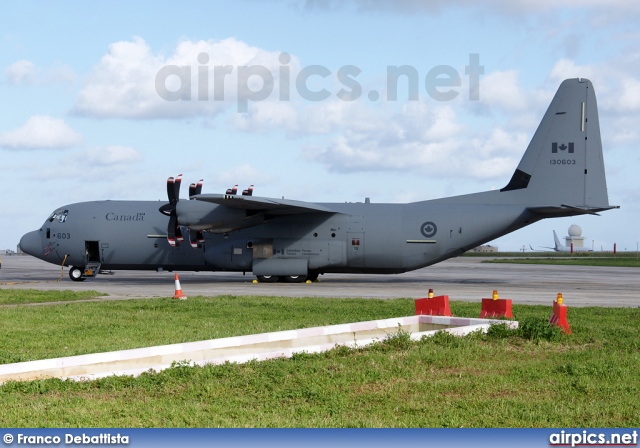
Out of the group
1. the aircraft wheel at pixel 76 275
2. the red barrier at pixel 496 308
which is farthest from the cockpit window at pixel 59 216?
the red barrier at pixel 496 308

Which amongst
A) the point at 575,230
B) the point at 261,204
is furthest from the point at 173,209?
the point at 575,230

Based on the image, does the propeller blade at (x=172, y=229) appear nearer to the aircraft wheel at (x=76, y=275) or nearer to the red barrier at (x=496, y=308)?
the aircraft wheel at (x=76, y=275)

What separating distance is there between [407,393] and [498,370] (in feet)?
7.38

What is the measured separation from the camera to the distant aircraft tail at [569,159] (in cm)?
3256

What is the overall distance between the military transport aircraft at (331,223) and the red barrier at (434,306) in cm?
1490

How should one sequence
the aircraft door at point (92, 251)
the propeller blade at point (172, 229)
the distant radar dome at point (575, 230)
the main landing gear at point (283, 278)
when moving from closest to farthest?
1. the propeller blade at point (172, 229)
2. the main landing gear at point (283, 278)
3. the aircraft door at point (92, 251)
4. the distant radar dome at point (575, 230)

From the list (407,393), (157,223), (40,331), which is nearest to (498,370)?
(407,393)

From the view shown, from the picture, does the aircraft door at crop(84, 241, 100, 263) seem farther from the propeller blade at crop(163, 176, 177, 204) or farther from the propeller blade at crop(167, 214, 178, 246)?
the propeller blade at crop(163, 176, 177, 204)

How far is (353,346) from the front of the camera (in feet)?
41.0

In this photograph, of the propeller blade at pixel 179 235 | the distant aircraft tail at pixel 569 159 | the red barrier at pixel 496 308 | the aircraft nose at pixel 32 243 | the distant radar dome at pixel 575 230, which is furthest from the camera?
the distant radar dome at pixel 575 230

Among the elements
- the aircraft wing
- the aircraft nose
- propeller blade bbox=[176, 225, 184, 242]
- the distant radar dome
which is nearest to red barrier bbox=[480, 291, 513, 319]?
the aircraft wing

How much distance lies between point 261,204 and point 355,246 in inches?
198

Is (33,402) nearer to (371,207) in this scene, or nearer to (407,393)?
(407,393)

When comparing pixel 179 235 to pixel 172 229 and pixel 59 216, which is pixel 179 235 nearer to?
pixel 172 229
